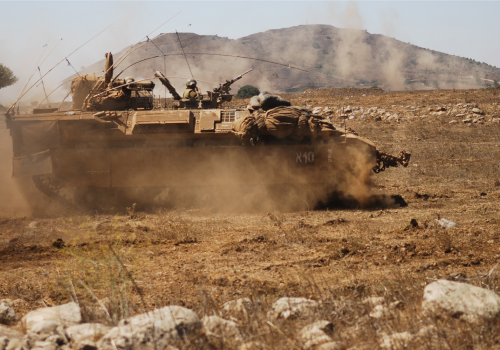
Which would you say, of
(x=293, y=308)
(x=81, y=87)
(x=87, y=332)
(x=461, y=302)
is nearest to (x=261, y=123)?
(x=81, y=87)

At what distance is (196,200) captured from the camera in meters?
12.0

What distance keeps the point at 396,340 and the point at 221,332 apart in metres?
1.46

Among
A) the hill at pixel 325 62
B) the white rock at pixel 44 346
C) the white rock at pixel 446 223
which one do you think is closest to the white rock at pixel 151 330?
the white rock at pixel 44 346

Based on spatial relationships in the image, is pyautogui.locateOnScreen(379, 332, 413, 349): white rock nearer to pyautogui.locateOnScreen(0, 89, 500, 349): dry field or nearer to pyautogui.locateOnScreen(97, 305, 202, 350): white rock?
pyautogui.locateOnScreen(0, 89, 500, 349): dry field

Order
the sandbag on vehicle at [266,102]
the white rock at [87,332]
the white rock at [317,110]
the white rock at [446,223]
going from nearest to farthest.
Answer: the white rock at [87,332]
the white rock at [446,223]
the sandbag on vehicle at [266,102]
the white rock at [317,110]

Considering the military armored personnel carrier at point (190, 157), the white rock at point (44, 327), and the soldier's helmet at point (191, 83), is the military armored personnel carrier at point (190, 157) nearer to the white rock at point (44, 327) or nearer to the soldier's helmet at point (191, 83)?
the soldier's helmet at point (191, 83)

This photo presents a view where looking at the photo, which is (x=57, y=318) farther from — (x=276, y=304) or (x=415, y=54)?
(x=415, y=54)

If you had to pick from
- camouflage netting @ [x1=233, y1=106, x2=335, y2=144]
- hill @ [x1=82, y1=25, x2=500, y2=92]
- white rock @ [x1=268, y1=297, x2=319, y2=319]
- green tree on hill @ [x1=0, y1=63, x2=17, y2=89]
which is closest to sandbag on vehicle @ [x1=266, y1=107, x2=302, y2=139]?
camouflage netting @ [x1=233, y1=106, x2=335, y2=144]

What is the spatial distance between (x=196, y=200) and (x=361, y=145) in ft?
12.5

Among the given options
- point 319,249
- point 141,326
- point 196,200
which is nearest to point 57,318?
point 141,326

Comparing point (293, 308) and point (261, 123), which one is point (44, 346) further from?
point (261, 123)

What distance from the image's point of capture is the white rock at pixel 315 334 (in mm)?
4450

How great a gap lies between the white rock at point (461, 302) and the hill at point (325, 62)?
184 feet

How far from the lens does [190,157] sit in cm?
1173
